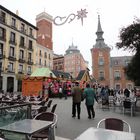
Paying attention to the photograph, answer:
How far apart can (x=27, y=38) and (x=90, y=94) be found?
35.2 m

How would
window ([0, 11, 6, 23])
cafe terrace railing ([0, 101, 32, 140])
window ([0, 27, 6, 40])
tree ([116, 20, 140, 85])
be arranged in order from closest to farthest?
cafe terrace railing ([0, 101, 32, 140]), tree ([116, 20, 140, 85]), window ([0, 11, 6, 23]), window ([0, 27, 6, 40])

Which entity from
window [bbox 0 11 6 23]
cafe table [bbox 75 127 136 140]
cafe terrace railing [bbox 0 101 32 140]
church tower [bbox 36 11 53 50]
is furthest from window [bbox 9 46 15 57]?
cafe table [bbox 75 127 136 140]

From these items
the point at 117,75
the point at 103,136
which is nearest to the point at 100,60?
the point at 117,75

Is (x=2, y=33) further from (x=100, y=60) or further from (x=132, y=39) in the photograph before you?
(x=100, y=60)

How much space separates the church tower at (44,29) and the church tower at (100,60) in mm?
14961

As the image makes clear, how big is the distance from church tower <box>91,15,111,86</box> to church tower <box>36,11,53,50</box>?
1496cm

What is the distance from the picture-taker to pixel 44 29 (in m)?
57.1

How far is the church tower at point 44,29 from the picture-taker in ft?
184

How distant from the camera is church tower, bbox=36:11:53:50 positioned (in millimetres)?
56141

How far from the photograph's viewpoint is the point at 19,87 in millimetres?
40312

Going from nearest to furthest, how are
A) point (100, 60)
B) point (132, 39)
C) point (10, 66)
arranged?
point (132, 39)
point (10, 66)
point (100, 60)

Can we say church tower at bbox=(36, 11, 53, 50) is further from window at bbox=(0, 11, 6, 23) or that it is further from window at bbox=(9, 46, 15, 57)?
window at bbox=(0, 11, 6, 23)

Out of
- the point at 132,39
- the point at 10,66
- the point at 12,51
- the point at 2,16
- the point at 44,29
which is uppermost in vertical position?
the point at 44,29

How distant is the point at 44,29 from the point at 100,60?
20142 mm
